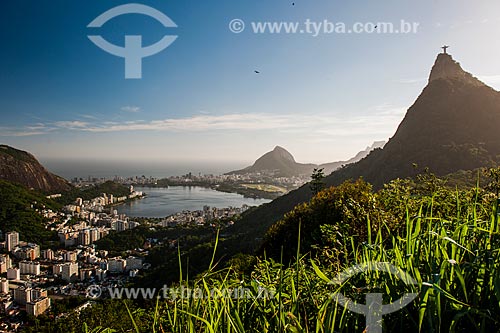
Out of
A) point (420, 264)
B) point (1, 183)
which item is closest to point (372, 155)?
point (420, 264)

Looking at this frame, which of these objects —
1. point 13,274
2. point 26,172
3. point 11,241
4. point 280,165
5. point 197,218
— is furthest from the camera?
point 280,165

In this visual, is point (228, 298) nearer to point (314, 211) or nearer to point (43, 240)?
point (314, 211)

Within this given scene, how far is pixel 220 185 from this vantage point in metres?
63.2

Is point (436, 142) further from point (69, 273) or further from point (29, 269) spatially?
point (29, 269)

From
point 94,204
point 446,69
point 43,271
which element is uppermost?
point 446,69

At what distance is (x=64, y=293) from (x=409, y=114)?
37008mm

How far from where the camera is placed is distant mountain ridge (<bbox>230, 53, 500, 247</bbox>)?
2464 centimetres

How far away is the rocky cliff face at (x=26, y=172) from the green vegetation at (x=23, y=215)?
5023 millimetres

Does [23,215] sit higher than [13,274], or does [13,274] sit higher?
[23,215]

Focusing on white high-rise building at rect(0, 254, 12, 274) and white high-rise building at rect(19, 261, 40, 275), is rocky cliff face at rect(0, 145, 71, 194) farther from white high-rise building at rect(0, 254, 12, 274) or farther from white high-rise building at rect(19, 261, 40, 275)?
white high-rise building at rect(19, 261, 40, 275)

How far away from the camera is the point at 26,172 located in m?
39.2

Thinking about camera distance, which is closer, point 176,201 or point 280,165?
point 176,201

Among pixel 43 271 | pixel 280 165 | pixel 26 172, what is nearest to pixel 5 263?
pixel 43 271

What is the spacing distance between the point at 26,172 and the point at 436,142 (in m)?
46.3
